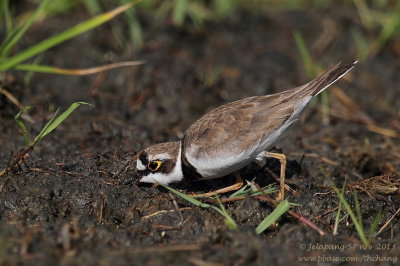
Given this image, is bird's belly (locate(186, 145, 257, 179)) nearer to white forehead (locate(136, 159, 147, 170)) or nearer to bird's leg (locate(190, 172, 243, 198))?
bird's leg (locate(190, 172, 243, 198))

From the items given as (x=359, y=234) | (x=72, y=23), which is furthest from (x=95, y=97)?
(x=359, y=234)

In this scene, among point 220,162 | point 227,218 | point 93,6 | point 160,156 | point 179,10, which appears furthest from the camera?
point 179,10

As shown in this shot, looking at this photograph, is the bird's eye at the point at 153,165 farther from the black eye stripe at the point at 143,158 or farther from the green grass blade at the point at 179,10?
the green grass blade at the point at 179,10

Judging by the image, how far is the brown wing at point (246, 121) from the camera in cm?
578

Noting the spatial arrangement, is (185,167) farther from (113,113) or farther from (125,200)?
(113,113)

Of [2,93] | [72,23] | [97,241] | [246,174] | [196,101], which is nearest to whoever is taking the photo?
[97,241]

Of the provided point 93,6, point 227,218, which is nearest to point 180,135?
point 227,218

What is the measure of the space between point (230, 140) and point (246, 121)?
258 mm

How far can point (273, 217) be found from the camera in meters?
5.17

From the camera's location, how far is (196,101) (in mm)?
8359

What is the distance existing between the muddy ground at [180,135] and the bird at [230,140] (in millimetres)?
268

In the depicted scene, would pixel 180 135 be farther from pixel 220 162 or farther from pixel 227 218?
pixel 227 218

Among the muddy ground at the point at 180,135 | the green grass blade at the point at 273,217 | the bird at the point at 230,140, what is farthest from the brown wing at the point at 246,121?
the green grass blade at the point at 273,217

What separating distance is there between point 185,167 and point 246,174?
80 cm
